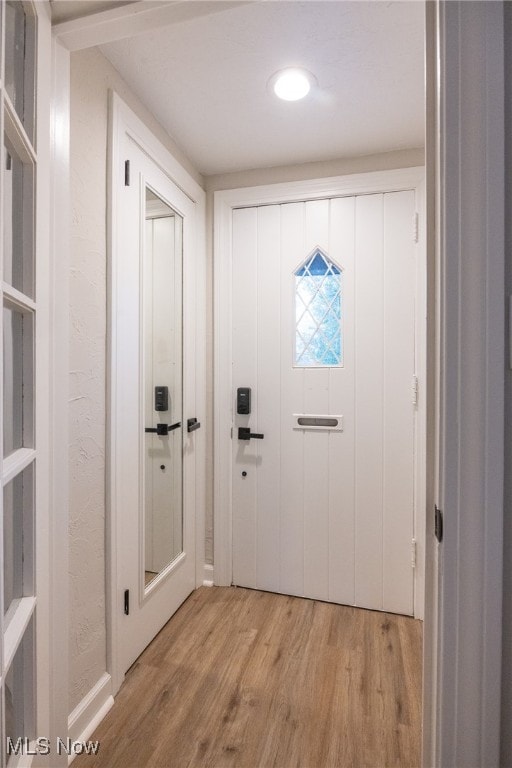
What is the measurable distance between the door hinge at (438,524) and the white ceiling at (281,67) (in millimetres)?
1253

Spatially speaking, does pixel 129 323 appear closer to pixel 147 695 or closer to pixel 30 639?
pixel 30 639

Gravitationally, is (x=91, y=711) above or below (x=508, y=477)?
below

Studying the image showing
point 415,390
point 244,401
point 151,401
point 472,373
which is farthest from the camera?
point 244,401

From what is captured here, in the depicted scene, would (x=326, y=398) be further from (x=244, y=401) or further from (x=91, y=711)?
(x=91, y=711)

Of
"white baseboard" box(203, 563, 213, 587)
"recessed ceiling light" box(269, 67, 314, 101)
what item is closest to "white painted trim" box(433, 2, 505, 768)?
"recessed ceiling light" box(269, 67, 314, 101)

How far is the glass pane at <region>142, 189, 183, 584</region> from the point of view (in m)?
1.78

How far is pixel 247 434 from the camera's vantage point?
2236mm

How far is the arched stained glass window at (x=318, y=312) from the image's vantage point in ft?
6.88

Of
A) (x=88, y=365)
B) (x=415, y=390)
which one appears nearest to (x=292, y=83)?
(x=88, y=365)

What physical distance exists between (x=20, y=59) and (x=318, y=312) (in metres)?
1.58

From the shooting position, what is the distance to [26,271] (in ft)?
2.73

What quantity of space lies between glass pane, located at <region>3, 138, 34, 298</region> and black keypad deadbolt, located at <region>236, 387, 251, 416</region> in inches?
57.8

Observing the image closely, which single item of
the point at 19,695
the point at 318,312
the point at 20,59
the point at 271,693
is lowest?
the point at 271,693

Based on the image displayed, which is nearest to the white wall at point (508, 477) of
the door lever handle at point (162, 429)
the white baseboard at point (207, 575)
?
the door lever handle at point (162, 429)
